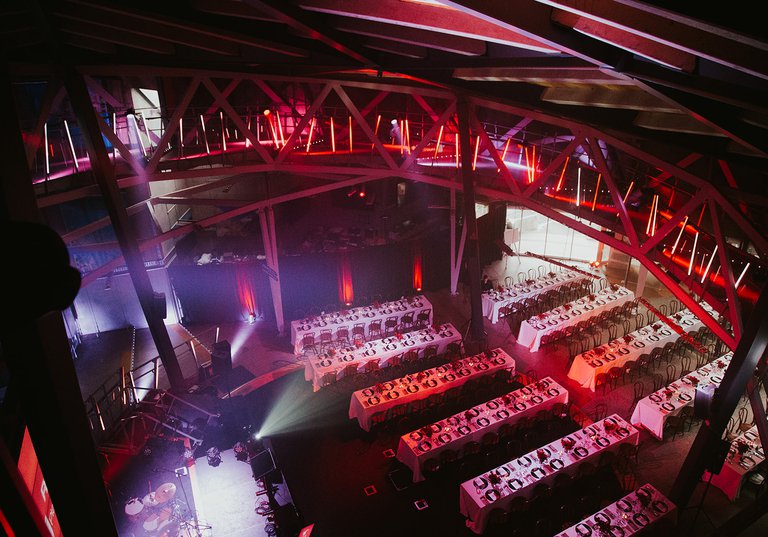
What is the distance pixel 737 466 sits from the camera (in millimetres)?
9312

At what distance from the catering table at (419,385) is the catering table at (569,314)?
73.0 inches

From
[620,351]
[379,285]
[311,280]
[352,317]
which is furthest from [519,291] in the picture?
[311,280]

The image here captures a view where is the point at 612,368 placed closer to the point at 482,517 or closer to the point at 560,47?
the point at 482,517

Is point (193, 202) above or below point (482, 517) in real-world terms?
above

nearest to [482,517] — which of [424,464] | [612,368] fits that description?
[424,464]

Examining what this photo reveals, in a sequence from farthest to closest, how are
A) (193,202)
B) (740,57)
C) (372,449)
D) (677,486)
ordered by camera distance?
1. (193,202)
2. (372,449)
3. (677,486)
4. (740,57)

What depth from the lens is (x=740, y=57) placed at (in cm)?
271

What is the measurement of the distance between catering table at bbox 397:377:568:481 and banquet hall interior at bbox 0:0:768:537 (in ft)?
0.22

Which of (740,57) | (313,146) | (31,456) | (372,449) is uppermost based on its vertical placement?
(740,57)

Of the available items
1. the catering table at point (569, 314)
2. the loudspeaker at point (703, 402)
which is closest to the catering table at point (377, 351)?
the catering table at point (569, 314)

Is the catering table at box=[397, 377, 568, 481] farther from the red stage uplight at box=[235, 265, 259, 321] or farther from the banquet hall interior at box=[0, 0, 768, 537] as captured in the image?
the red stage uplight at box=[235, 265, 259, 321]

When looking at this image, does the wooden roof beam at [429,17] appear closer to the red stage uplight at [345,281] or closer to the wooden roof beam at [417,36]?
the wooden roof beam at [417,36]

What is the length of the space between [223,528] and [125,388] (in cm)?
314

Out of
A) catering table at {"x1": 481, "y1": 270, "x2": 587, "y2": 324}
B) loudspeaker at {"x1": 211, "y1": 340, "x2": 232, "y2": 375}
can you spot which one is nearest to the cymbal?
loudspeaker at {"x1": 211, "y1": 340, "x2": 232, "y2": 375}
